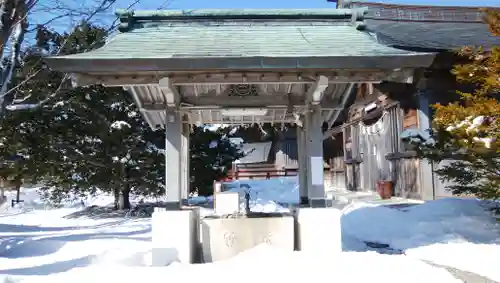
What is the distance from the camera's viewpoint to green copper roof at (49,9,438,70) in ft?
19.4

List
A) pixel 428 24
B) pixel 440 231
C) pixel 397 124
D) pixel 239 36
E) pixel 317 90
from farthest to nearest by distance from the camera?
pixel 428 24, pixel 397 124, pixel 440 231, pixel 239 36, pixel 317 90

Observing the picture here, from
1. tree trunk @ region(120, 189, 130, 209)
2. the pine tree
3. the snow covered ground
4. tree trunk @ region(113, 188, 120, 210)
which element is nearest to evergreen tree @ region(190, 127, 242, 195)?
tree trunk @ region(120, 189, 130, 209)

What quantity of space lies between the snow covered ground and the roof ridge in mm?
4043

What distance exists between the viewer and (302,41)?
667 cm

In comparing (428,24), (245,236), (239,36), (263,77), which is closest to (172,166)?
(245,236)

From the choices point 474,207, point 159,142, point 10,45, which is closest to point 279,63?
point 10,45

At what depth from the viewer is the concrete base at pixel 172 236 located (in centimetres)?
622

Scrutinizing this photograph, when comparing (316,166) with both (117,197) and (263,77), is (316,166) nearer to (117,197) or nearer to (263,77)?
(263,77)

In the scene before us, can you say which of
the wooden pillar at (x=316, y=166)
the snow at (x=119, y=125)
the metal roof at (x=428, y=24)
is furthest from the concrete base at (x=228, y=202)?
the metal roof at (x=428, y=24)

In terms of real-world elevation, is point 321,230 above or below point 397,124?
below

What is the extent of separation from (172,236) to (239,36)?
3.42 m

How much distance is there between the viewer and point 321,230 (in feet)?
21.3

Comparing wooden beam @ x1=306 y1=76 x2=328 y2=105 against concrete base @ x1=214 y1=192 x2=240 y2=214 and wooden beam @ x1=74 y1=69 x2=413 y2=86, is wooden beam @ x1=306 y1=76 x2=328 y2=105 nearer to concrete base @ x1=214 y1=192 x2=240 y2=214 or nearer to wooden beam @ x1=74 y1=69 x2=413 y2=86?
wooden beam @ x1=74 y1=69 x2=413 y2=86

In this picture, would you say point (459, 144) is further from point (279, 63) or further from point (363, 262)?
point (279, 63)
